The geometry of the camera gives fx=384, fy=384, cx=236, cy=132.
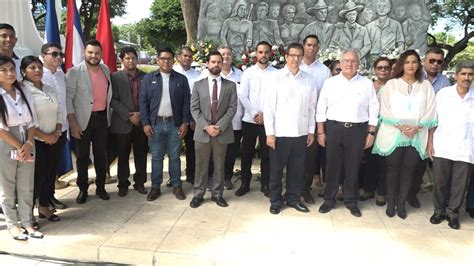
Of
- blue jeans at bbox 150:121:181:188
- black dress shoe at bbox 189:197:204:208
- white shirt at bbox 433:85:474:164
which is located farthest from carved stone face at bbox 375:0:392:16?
black dress shoe at bbox 189:197:204:208

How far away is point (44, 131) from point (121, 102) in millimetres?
1080

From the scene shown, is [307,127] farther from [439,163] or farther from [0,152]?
[0,152]

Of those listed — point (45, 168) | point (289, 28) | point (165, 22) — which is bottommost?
point (45, 168)

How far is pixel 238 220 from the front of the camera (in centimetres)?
402

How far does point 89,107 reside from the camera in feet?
14.1

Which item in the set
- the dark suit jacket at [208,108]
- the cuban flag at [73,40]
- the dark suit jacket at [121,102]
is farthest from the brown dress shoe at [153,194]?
the cuban flag at [73,40]

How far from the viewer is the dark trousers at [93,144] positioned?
4.36 meters

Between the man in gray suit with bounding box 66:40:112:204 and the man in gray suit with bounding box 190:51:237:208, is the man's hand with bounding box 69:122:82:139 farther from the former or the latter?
the man in gray suit with bounding box 190:51:237:208

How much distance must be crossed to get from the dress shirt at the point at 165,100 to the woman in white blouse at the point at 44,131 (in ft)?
3.56

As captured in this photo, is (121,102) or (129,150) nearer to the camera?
(121,102)

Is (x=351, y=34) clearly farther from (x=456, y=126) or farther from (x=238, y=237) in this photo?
(x=238, y=237)

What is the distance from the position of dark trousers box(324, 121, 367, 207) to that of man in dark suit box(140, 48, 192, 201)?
1.68m

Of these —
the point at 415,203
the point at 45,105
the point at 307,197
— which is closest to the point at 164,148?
the point at 45,105

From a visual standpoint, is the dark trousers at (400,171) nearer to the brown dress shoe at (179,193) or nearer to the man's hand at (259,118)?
the man's hand at (259,118)
